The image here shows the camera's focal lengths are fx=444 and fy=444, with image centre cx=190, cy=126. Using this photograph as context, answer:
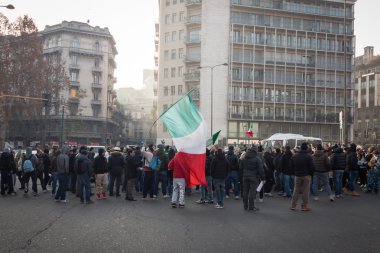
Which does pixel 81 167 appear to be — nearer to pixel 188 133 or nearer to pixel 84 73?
pixel 188 133

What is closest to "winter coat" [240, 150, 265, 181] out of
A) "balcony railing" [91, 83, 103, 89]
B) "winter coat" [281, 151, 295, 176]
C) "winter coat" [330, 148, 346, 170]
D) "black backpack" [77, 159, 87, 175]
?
"winter coat" [281, 151, 295, 176]

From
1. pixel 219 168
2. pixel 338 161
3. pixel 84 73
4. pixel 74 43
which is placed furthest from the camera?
pixel 84 73

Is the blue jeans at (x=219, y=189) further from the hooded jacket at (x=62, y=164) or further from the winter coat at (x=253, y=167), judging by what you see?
the hooded jacket at (x=62, y=164)

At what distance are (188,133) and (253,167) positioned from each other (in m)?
2.05

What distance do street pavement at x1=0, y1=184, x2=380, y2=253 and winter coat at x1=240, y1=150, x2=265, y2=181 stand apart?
40.3 inches

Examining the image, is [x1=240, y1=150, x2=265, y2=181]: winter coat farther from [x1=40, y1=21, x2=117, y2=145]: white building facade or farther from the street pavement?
[x1=40, y1=21, x2=117, y2=145]: white building facade

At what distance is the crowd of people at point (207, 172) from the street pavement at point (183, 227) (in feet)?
2.07

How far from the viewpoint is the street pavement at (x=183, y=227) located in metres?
7.59

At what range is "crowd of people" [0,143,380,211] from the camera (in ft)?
41.5

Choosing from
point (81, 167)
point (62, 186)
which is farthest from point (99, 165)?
point (62, 186)

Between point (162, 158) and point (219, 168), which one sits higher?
point (162, 158)

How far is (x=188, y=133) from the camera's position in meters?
12.4

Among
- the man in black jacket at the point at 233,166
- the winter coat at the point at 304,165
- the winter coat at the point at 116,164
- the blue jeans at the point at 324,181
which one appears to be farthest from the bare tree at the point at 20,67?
the winter coat at the point at 304,165

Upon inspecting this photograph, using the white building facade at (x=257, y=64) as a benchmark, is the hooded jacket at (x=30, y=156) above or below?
below
